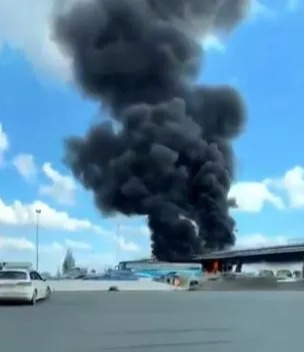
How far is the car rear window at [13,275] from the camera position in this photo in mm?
19781

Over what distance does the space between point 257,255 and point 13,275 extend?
65.3m

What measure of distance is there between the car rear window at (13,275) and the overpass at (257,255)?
5713cm

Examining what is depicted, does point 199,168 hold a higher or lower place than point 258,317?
higher

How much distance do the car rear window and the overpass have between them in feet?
187

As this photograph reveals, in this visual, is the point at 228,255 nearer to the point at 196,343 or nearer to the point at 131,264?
the point at 131,264

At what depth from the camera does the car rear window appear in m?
19.8

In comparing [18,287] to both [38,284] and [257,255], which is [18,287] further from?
[257,255]

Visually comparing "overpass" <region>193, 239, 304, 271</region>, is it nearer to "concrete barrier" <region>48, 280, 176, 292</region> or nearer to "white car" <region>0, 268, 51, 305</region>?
"concrete barrier" <region>48, 280, 176, 292</region>

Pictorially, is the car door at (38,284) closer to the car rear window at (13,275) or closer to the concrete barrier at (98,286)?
the car rear window at (13,275)

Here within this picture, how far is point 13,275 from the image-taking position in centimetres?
2002

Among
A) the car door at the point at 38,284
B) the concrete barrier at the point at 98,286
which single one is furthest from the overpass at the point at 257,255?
the car door at the point at 38,284

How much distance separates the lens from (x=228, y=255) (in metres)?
80.3

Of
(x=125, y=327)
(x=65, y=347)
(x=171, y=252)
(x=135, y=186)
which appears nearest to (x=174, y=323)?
(x=125, y=327)

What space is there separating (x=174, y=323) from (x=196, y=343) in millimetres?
3561
